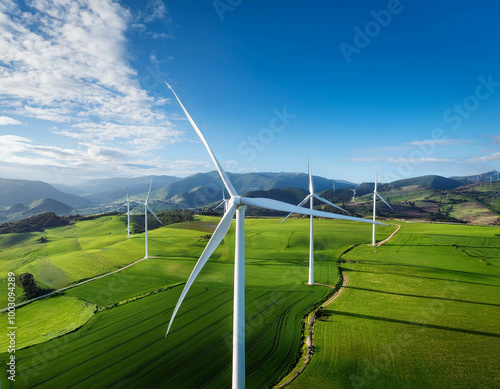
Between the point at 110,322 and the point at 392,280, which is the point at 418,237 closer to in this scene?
the point at 392,280

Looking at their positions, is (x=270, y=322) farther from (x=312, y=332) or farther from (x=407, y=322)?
(x=407, y=322)

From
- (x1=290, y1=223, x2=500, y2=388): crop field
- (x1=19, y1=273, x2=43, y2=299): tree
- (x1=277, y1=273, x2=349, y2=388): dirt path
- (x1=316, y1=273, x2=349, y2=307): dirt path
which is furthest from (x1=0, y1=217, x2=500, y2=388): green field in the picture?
(x1=19, y1=273, x2=43, y2=299): tree

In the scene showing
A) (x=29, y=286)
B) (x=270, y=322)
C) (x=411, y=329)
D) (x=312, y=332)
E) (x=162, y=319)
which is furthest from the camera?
(x=29, y=286)

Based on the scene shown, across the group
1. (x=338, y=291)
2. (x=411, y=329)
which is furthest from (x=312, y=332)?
(x=338, y=291)

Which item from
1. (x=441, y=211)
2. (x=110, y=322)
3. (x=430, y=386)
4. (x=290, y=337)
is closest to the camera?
(x=430, y=386)

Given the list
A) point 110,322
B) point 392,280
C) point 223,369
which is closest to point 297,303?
point 223,369
